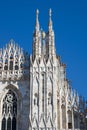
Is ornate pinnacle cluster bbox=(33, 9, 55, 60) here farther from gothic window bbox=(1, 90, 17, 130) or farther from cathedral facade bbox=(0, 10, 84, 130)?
gothic window bbox=(1, 90, 17, 130)

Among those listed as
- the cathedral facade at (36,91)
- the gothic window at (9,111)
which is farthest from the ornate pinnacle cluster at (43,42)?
the gothic window at (9,111)

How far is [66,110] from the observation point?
91.8 ft

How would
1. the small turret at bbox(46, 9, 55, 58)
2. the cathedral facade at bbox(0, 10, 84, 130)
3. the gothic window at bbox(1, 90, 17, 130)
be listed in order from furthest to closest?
the small turret at bbox(46, 9, 55, 58) < the gothic window at bbox(1, 90, 17, 130) < the cathedral facade at bbox(0, 10, 84, 130)

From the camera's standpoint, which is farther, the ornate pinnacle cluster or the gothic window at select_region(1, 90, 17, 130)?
the ornate pinnacle cluster

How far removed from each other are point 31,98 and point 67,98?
2.70 meters

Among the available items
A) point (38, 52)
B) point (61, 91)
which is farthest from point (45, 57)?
point (61, 91)

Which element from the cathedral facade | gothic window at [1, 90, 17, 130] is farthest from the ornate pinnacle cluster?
gothic window at [1, 90, 17, 130]

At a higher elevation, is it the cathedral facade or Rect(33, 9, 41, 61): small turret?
Rect(33, 9, 41, 61): small turret

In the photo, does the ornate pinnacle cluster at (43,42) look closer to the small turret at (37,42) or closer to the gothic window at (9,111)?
the small turret at (37,42)

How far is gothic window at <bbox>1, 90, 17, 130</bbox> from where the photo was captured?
2784 centimetres

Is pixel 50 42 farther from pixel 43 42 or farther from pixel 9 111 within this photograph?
pixel 9 111

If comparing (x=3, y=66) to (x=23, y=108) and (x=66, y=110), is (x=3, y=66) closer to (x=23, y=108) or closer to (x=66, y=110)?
(x=23, y=108)

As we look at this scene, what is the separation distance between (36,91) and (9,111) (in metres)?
2.46

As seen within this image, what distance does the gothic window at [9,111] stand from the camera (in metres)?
27.8
